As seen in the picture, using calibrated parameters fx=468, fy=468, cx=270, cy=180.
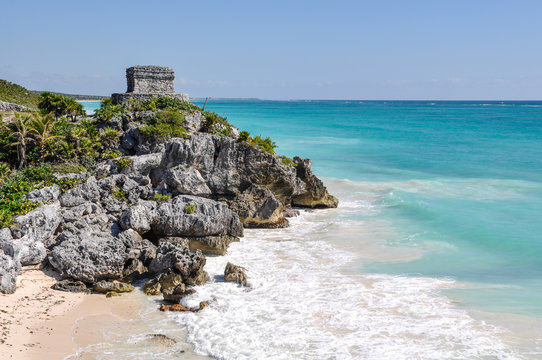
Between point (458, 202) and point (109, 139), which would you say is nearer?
point (109, 139)

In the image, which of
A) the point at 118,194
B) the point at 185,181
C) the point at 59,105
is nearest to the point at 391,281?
the point at 185,181

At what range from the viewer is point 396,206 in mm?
19453

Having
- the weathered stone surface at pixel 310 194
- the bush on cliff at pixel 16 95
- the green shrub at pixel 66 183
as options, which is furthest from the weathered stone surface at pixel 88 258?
the bush on cliff at pixel 16 95

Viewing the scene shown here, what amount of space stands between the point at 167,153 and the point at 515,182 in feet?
59.0

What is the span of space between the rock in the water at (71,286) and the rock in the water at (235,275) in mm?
3210

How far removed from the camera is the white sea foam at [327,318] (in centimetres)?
853

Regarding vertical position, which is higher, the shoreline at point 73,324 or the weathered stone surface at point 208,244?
the weathered stone surface at point 208,244

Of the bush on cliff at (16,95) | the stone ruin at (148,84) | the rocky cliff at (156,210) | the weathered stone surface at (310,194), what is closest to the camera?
the rocky cliff at (156,210)

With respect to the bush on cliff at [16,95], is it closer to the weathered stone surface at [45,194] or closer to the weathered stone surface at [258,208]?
the weathered stone surface at [45,194]

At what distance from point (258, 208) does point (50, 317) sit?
8084mm

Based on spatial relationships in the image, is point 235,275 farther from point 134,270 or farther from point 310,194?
point 310,194

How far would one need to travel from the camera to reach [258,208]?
→ 16.2 metres

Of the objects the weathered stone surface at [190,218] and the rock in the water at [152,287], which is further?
the weathered stone surface at [190,218]

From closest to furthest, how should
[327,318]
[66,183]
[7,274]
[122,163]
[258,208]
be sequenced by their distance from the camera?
[327,318] → [7,274] → [66,183] → [122,163] → [258,208]
